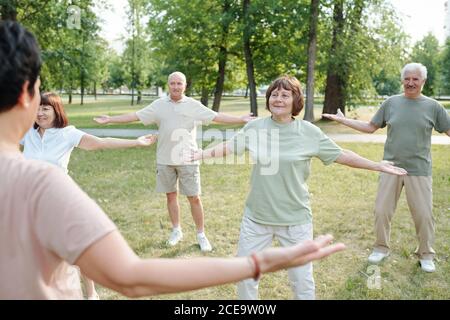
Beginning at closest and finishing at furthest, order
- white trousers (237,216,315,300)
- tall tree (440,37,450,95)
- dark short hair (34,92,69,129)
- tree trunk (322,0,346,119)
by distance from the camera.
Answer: white trousers (237,216,315,300) → dark short hair (34,92,69,129) → tree trunk (322,0,346,119) → tall tree (440,37,450,95)

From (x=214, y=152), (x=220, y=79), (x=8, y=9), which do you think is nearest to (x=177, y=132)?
(x=214, y=152)

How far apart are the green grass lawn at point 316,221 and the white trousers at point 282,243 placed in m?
1.01

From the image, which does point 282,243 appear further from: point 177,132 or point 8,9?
point 8,9

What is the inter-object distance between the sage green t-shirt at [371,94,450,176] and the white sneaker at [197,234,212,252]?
258 centimetres

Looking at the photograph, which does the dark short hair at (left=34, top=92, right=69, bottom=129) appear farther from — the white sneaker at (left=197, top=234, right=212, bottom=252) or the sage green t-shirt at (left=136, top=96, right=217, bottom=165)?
the white sneaker at (left=197, top=234, right=212, bottom=252)

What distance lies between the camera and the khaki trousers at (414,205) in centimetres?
532

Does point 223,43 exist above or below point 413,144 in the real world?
above

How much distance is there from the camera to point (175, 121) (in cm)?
599

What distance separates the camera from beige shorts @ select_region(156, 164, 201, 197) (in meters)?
6.07

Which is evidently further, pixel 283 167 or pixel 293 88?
pixel 293 88

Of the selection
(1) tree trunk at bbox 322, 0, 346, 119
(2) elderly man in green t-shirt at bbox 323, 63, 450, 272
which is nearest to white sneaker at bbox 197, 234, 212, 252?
(2) elderly man in green t-shirt at bbox 323, 63, 450, 272

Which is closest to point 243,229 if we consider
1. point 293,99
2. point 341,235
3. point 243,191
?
point 293,99

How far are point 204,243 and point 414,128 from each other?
117 inches

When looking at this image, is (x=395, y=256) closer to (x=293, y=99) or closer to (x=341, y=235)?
(x=341, y=235)
